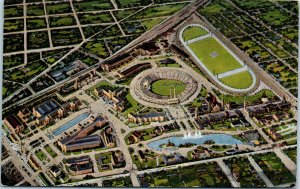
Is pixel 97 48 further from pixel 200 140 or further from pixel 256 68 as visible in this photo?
pixel 200 140

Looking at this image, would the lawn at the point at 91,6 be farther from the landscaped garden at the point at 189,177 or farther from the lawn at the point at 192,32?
the landscaped garden at the point at 189,177

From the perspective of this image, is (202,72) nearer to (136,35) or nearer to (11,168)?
(136,35)

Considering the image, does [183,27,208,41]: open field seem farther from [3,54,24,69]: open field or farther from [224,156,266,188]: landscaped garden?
[224,156,266,188]: landscaped garden

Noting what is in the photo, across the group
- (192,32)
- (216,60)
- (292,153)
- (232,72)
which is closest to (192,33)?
(192,32)

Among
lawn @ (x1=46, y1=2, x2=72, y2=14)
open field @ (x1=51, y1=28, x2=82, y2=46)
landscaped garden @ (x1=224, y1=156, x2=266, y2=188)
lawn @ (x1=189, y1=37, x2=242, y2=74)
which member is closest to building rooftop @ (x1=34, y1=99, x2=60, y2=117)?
open field @ (x1=51, y1=28, x2=82, y2=46)

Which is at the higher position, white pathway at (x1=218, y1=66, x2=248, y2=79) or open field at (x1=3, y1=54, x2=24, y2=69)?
open field at (x1=3, y1=54, x2=24, y2=69)

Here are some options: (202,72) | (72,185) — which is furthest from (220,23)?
(72,185)

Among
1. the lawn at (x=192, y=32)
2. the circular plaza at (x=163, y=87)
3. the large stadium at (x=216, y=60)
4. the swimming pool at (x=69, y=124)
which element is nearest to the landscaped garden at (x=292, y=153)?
the large stadium at (x=216, y=60)
